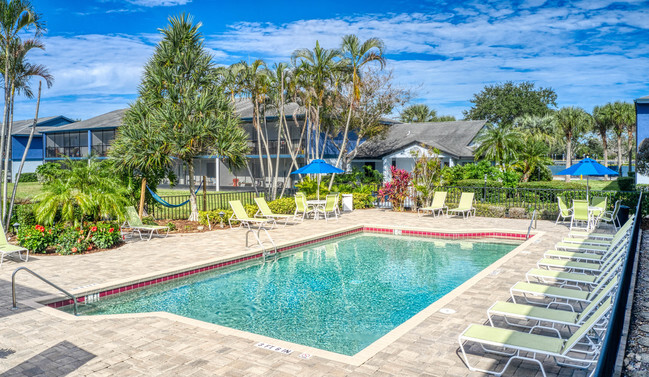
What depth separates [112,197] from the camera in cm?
1178

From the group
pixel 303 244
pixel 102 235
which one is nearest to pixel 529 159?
pixel 303 244

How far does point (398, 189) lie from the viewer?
19.3 meters

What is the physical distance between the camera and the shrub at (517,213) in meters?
16.9

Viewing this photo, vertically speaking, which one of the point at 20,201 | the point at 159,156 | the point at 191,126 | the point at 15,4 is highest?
the point at 15,4

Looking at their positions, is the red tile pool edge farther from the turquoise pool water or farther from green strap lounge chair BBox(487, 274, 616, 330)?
green strap lounge chair BBox(487, 274, 616, 330)

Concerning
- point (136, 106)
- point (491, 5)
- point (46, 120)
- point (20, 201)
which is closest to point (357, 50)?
point (491, 5)

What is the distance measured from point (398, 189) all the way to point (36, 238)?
12733mm

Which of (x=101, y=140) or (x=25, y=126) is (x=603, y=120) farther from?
(x=25, y=126)

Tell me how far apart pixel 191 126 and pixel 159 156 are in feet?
4.30

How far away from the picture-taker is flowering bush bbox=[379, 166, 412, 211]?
19.1 m

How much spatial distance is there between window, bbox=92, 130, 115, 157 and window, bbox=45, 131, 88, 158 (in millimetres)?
1135

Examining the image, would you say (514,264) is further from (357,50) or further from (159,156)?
(357,50)

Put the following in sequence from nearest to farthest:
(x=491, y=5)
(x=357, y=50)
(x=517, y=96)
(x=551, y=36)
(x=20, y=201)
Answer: (x=20, y=201) → (x=357, y=50) → (x=491, y=5) → (x=551, y=36) → (x=517, y=96)

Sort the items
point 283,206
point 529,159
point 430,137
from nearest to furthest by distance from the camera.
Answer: point 283,206
point 529,159
point 430,137
